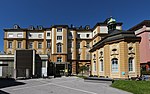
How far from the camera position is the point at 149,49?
40188 millimetres

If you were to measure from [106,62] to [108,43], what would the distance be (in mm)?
2752

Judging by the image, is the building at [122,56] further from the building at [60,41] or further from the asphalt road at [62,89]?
the building at [60,41]

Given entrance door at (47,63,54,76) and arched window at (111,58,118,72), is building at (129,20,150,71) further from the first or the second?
entrance door at (47,63,54,76)

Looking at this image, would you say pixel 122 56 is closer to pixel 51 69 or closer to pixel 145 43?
pixel 145 43

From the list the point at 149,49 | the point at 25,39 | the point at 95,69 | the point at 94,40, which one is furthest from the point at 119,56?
the point at 25,39

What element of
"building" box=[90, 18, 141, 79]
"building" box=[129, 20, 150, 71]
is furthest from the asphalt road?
"building" box=[129, 20, 150, 71]

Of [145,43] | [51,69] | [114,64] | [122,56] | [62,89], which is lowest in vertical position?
[51,69]

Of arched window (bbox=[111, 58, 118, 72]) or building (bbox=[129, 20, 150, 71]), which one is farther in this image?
building (bbox=[129, 20, 150, 71])

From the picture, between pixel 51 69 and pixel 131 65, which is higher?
pixel 131 65

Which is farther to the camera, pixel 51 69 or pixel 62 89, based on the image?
pixel 51 69

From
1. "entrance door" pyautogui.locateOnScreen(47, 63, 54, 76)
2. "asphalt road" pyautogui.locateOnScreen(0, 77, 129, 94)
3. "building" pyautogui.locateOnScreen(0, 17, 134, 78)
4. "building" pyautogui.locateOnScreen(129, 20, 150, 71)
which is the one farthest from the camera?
"building" pyautogui.locateOnScreen(0, 17, 134, 78)

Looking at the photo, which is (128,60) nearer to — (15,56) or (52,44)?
(15,56)

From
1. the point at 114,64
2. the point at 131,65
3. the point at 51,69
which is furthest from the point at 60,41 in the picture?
the point at 131,65

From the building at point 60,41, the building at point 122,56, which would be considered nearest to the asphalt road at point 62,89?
the building at point 122,56
